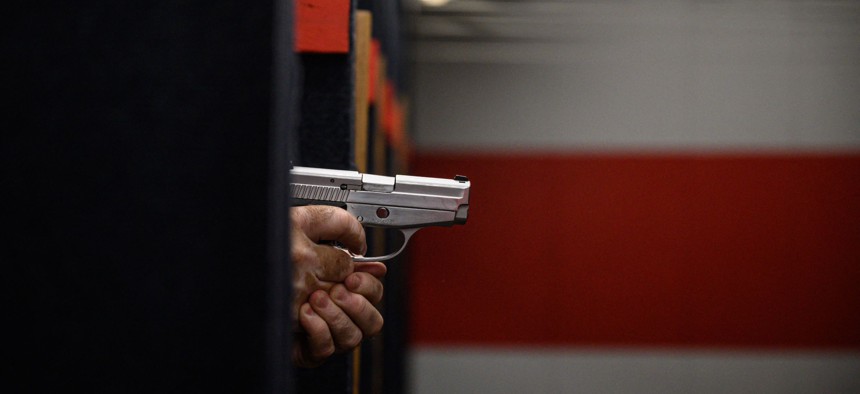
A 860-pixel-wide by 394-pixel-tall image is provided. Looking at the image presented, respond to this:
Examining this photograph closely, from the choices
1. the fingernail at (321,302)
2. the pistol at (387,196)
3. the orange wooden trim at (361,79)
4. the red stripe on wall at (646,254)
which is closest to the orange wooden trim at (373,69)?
the orange wooden trim at (361,79)

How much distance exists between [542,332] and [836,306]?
49.8 inches

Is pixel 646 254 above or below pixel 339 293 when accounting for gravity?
below

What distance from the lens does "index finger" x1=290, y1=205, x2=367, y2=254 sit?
1081mm

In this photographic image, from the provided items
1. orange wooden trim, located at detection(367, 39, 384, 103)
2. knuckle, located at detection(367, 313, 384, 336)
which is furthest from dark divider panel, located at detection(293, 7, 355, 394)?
orange wooden trim, located at detection(367, 39, 384, 103)

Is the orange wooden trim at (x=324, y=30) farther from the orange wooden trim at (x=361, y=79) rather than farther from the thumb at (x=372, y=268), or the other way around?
the thumb at (x=372, y=268)

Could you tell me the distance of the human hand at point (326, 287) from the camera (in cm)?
107

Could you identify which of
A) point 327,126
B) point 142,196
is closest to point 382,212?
point 327,126

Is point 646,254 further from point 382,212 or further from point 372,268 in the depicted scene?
point 372,268

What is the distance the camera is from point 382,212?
1.38 meters

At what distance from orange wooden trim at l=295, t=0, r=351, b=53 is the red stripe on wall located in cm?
273

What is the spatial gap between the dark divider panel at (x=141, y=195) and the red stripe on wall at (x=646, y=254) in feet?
11.3

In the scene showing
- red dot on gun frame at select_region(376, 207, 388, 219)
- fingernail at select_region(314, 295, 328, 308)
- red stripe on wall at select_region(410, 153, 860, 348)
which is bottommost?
red stripe on wall at select_region(410, 153, 860, 348)

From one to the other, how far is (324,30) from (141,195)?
30.7 inches

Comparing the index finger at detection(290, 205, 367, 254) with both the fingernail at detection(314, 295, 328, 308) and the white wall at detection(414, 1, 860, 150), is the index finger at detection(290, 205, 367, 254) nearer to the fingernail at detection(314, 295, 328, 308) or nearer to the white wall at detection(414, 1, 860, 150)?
the fingernail at detection(314, 295, 328, 308)
